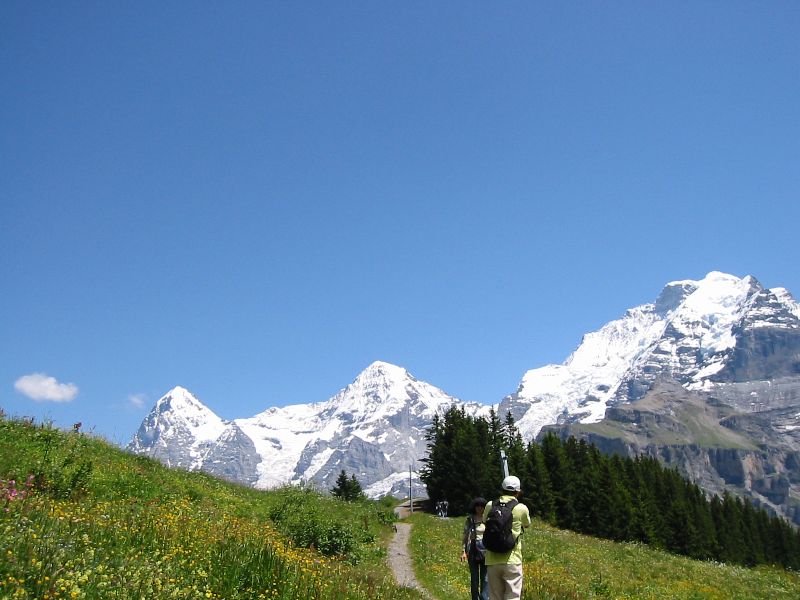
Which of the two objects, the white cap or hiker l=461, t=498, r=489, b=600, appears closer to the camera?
the white cap

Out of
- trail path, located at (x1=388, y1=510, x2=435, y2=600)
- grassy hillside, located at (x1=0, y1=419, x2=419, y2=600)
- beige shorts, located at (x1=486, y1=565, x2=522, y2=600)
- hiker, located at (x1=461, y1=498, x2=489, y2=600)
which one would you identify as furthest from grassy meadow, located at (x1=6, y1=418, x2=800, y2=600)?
beige shorts, located at (x1=486, y1=565, x2=522, y2=600)

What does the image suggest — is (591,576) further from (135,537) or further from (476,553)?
(135,537)

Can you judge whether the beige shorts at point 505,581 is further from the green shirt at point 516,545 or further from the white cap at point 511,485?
the white cap at point 511,485

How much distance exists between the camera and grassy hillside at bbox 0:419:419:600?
7707 millimetres

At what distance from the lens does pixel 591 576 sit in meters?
22.4

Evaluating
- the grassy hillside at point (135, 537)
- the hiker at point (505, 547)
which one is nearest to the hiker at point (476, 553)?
the grassy hillside at point (135, 537)

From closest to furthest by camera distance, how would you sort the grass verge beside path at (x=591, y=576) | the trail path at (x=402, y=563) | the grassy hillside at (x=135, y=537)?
the grassy hillside at (x=135, y=537) < the trail path at (x=402, y=563) < the grass verge beside path at (x=591, y=576)

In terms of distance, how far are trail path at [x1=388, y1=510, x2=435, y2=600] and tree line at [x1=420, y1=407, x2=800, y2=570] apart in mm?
31142

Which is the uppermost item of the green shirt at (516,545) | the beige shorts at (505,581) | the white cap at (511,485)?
the white cap at (511,485)

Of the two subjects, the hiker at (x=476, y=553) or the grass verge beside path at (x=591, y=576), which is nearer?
the hiker at (x=476, y=553)

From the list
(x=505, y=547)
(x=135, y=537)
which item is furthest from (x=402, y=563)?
(x=135, y=537)

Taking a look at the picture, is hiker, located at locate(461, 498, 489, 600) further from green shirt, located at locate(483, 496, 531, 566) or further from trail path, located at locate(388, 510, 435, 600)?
trail path, located at locate(388, 510, 435, 600)

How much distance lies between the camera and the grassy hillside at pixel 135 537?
7.71 meters

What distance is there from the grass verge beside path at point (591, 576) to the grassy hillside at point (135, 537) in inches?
138
